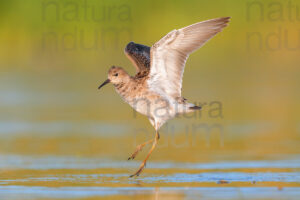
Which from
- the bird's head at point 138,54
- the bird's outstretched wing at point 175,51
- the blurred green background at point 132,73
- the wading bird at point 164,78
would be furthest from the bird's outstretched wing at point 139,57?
the blurred green background at point 132,73

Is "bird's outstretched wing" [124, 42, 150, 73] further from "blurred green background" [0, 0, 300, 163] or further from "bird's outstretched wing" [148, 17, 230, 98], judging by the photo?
"blurred green background" [0, 0, 300, 163]

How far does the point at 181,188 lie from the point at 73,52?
16.9 meters

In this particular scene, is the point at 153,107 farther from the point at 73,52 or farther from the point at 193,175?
the point at 73,52

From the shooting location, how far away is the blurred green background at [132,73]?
13.3 m

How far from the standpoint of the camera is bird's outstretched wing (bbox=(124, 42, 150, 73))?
39.2 ft

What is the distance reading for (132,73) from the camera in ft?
73.2

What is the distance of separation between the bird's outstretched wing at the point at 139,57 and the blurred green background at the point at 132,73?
1.49m

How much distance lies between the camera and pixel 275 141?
1323 centimetres

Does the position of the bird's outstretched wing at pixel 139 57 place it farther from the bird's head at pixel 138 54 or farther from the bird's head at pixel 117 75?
the bird's head at pixel 117 75

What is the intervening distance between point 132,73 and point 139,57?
10155mm

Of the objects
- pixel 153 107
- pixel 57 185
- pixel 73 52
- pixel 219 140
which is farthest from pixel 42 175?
pixel 73 52

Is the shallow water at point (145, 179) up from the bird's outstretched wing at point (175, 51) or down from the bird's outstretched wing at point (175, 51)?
down

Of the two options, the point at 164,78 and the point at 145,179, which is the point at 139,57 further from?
→ the point at 145,179

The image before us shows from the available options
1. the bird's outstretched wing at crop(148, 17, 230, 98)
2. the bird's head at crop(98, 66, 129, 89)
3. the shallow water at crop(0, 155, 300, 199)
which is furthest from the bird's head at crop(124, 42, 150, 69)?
the shallow water at crop(0, 155, 300, 199)
